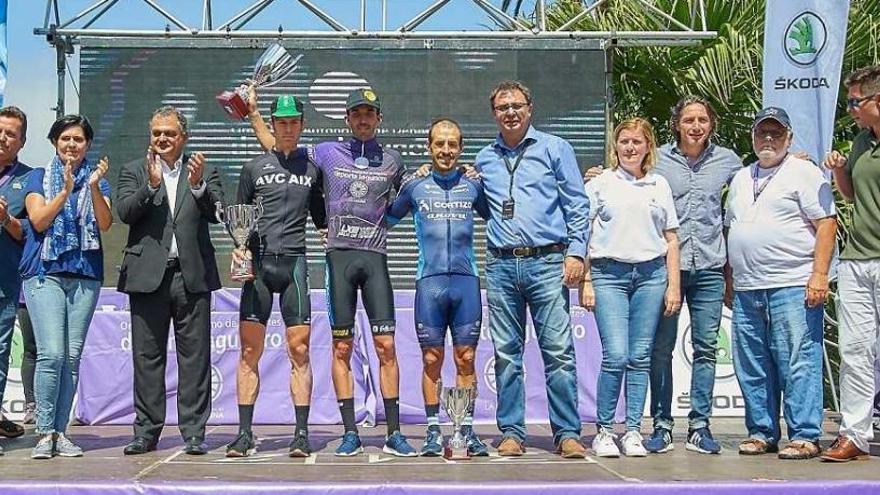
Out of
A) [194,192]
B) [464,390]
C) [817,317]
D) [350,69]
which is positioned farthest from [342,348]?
[350,69]

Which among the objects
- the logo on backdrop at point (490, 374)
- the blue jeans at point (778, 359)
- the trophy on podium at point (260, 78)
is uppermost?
the trophy on podium at point (260, 78)

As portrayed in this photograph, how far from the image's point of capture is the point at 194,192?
18.8 ft

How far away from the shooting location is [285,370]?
758 cm

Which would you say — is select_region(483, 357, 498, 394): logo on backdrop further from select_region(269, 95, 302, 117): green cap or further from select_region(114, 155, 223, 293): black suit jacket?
select_region(269, 95, 302, 117): green cap

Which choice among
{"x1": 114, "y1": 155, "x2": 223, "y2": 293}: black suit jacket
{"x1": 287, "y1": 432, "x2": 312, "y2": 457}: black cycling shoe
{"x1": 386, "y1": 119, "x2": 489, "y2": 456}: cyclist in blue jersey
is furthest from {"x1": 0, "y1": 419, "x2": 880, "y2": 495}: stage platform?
{"x1": 114, "y1": 155, "x2": 223, "y2": 293}: black suit jacket

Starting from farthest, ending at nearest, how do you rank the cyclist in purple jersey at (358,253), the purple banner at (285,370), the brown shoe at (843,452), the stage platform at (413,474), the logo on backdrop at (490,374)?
the logo on backdrop at (490,374), the purple banner at (285,370), the cyclist in purple jersey at (358,253), the brown shoe at (843,452), the stage platform at (413,474)

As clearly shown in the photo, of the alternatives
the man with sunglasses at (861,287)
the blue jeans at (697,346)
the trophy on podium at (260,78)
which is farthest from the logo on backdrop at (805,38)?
the trophy on podium at (260,78)

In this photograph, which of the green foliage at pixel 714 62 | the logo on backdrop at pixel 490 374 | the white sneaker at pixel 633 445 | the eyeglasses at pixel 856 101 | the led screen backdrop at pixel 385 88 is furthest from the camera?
the green foliage at pixel 714 62

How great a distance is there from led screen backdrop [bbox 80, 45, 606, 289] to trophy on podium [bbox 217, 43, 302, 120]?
1.42 ft

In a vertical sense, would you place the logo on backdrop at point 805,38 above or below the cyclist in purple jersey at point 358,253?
above

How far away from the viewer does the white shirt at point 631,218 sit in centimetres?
553

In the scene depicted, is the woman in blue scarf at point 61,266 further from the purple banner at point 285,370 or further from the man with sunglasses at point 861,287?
the man with sunglasses at point 861,287

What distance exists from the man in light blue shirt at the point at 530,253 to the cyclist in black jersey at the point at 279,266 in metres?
0.98

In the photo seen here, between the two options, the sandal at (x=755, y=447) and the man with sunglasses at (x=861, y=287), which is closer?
the man with sunglasses at (x=861, y=287)
